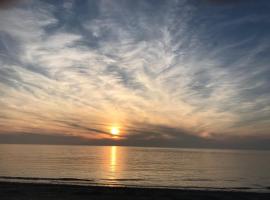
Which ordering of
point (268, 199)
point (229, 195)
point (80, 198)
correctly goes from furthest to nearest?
point (229, 195), point (268, 199), point (80, 198)

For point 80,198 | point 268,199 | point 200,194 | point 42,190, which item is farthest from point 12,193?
point 268,199

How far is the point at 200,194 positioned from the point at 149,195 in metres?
5.27

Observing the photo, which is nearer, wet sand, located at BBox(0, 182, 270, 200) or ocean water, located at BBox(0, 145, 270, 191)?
wet sand, located at BBox(0, 182, 270, 200)

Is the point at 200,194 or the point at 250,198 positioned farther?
the point at 200,194

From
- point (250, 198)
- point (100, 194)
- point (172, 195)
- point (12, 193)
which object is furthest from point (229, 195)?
point (12, 193)

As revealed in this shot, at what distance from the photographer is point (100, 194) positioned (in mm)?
27719

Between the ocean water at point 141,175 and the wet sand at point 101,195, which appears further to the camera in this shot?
the ocean water at point 141,175

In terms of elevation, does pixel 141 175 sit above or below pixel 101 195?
above

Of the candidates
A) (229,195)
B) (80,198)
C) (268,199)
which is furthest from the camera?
(229,195)

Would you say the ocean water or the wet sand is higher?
the ocean water

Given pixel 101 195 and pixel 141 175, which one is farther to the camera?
pixel 141 175

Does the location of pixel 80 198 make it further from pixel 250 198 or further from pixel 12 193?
pixel 250 198

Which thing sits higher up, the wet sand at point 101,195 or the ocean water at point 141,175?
the ocean water at point 141,175

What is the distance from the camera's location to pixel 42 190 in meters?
28.6
